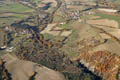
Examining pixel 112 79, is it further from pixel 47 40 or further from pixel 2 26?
pixel 2 26

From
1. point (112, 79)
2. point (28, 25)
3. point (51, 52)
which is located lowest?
point (112, 79)

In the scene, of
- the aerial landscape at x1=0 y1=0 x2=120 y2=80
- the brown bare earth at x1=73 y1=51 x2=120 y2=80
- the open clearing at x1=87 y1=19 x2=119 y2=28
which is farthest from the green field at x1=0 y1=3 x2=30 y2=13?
the brown bare earth at x1=73 y1=51 x2=120 y2=80

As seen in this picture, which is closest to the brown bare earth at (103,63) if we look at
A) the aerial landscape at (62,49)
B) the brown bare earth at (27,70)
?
the aerial landscape at (62,49)

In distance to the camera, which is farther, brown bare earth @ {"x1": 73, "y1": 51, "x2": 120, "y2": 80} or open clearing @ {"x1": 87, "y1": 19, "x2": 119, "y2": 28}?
open clearing @ {"x1": 87, "y1": 19, "x2": 119, "y2": 28}

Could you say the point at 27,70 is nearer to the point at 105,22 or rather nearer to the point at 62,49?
the point at 62,49

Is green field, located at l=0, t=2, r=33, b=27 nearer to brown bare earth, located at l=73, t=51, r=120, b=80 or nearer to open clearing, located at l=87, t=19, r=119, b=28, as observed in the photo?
open clearing, located at l=87, t=19, r=119, b=28

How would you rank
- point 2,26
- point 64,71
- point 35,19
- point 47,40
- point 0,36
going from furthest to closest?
1. point 35,19
2. point 2,26
3. point 0,36
4. point 47,40
5. point 64,71

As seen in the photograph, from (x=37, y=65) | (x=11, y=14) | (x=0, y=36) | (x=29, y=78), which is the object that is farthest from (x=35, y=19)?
(x=29, y=78)

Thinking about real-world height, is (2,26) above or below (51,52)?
above
